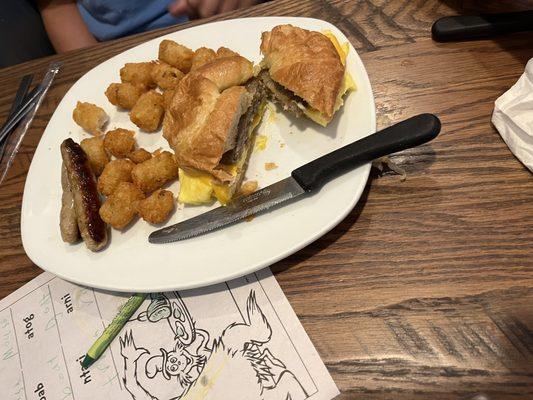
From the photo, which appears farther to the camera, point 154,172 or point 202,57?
point 202,57

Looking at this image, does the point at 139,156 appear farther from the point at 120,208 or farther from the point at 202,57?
the point at 202,57

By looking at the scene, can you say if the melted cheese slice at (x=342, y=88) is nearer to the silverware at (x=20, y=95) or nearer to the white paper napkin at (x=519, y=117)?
the white paper napkin at (x=519, y=117)

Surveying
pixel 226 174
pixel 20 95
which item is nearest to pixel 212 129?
pixel 226 174

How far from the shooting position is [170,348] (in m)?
1.47

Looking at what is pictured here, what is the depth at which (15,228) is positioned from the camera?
1.98m

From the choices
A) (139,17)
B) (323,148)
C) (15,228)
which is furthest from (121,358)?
(139,17)

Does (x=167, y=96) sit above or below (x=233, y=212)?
above

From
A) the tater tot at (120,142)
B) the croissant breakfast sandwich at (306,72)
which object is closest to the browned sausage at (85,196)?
the tater tot at (120,142)

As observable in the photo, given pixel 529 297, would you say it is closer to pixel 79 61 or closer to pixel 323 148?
pixel 323 148

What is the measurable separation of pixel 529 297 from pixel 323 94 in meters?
1.01

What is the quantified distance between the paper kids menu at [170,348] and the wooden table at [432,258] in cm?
11

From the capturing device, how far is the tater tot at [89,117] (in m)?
2.02

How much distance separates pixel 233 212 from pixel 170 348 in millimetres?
549

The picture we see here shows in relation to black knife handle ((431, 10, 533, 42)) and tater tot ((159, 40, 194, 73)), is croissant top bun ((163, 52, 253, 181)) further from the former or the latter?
black knife handle ((431, 10, 533, 42))
